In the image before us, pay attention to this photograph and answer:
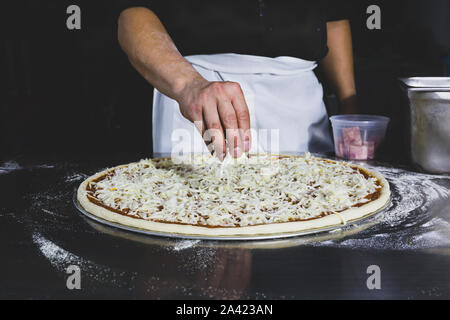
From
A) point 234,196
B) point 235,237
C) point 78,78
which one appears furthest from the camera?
point 78,78

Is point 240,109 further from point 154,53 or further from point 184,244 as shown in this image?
→ point 154,53

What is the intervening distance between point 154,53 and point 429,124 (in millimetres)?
1007

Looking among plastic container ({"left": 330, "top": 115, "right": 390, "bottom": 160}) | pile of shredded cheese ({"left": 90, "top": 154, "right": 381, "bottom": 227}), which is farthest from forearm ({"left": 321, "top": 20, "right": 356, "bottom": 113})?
pile of shredded cheese ({"left": 90, "top": 154, "right": 381, "bottom": 227})

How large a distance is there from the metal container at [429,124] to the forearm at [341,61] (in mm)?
635

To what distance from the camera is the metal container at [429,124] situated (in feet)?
4.99

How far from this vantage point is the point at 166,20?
2.02 metres

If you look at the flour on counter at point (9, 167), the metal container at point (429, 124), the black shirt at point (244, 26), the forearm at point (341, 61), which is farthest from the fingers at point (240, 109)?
the forearm at point (341, 61)

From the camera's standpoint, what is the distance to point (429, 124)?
5.13 feet

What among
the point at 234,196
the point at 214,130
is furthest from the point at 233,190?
the point at 214,130

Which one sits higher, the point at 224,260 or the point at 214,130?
the point at 214,130

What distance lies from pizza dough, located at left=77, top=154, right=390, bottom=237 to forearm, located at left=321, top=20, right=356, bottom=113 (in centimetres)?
73

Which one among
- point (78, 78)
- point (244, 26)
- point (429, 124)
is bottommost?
point (429, 124)

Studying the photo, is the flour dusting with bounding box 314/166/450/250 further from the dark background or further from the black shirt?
the dark background
